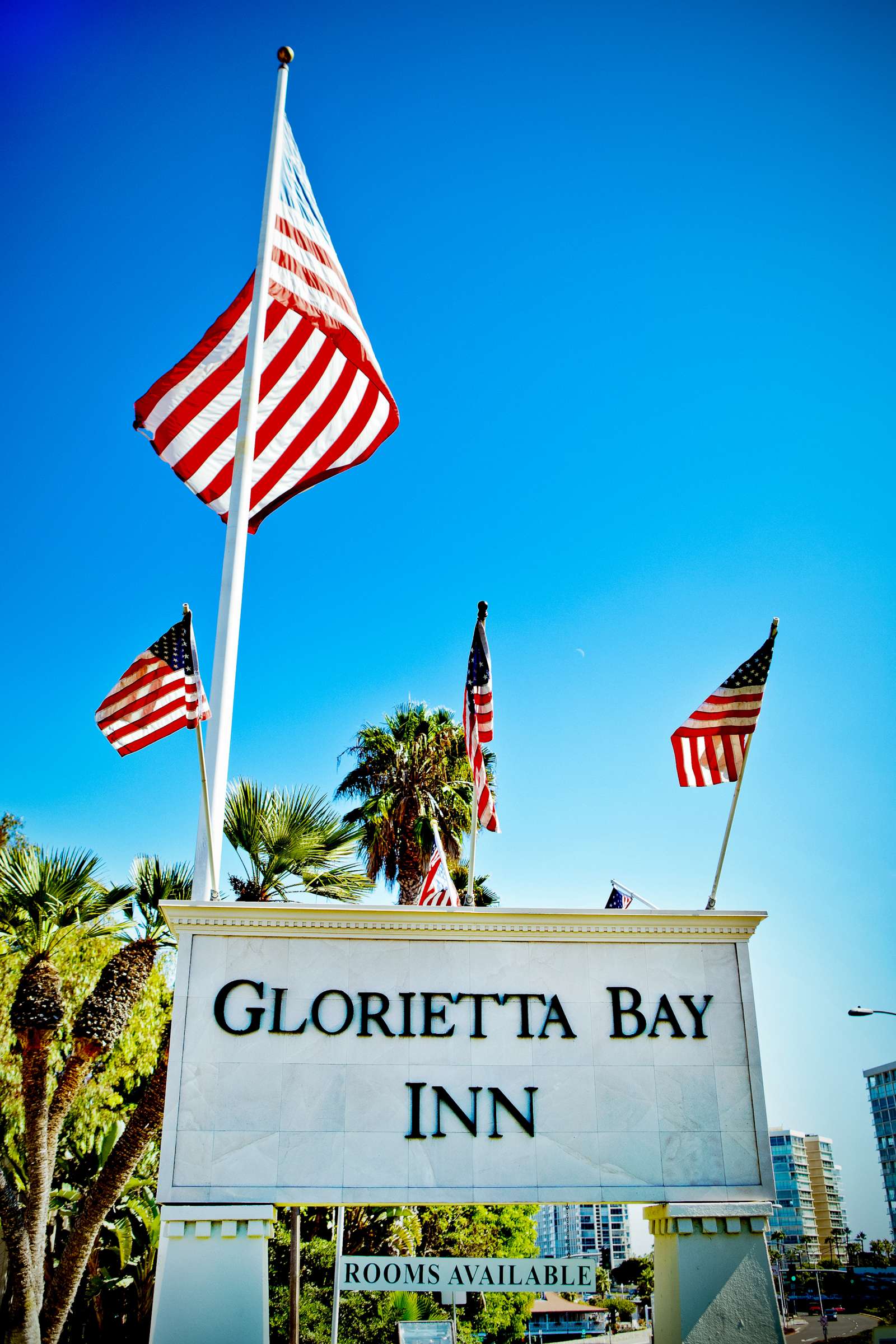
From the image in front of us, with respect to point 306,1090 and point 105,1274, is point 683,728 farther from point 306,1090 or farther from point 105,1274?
point 105,1274

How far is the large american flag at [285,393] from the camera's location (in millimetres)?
11648

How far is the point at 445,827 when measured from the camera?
28.7 m

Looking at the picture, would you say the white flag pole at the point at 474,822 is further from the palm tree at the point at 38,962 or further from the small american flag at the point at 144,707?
the palm tree at the point at 38,962

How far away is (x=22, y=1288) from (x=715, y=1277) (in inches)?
512

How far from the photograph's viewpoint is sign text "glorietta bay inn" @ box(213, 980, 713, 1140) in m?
9.48

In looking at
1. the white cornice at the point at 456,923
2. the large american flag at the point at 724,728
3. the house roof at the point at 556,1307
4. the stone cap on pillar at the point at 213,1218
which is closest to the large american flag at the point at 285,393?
the white cornice at the point at 456,923

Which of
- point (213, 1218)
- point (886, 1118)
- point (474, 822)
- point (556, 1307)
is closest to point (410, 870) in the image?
point (474, 822)

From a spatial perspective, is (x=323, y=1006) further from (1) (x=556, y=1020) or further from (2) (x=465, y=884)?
(2) (x=465, y=884)

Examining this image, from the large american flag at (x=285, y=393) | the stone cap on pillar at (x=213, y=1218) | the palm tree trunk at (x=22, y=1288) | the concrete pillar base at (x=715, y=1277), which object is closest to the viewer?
the stone cap on pillar at (x=213, y=1218)

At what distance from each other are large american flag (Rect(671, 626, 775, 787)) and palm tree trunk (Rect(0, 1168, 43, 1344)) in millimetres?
14219

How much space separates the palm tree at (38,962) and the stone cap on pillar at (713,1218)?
1162 centimetres

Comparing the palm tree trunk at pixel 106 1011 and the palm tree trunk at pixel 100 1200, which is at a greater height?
the palm tree trunk at pixel 106 1011

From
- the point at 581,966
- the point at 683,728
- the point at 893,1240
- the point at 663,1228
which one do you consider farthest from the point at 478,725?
the point at 893,1240

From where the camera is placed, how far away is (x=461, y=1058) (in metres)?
9.66
